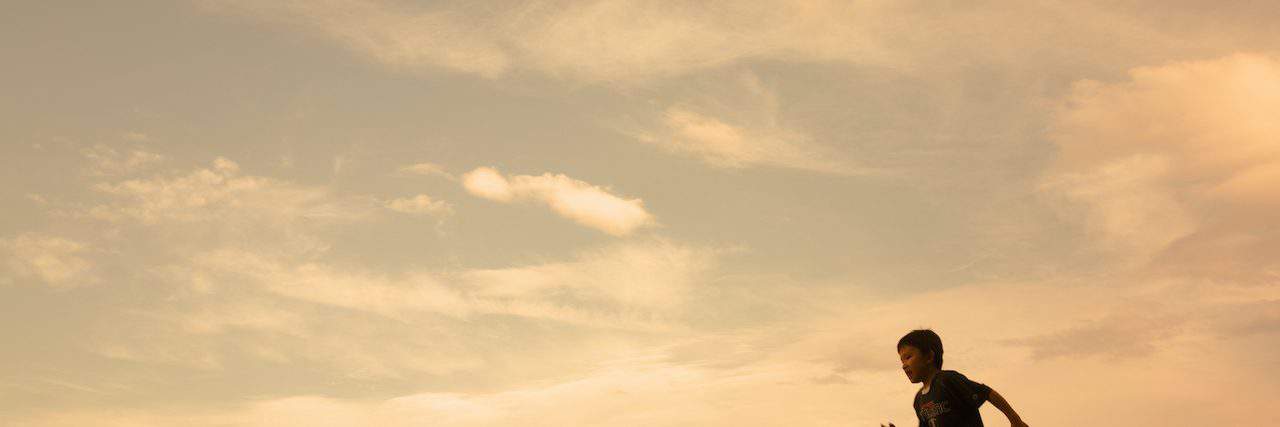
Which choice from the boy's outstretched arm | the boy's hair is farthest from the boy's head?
the boy's outstretched arm

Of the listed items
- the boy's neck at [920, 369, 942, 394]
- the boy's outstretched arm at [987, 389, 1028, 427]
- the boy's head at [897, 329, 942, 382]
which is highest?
the boy's head at [897, 329, 942, 382]

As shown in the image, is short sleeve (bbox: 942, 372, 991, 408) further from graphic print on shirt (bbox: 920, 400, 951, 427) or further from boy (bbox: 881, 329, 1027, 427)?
graphic print on shirt (bbox: 920, 400, 951, 427)

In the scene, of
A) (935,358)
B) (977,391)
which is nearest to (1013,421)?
(977,391)

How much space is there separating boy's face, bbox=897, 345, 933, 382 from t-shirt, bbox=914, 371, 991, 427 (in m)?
0.22

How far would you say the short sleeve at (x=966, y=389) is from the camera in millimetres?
11961

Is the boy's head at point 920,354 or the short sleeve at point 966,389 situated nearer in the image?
the short sleeve at point 966,389

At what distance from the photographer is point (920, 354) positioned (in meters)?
12.7

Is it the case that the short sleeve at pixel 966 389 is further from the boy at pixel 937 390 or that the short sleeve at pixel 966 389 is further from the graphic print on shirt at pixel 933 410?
the graphic print on shirt at pixel 933 410

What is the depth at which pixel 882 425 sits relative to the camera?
39.0 ft

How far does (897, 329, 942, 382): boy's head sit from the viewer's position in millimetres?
12719

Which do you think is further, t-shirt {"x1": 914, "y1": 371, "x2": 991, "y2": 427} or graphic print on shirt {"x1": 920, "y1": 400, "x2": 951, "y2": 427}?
graphic print on shirt {"x1": 920, "y1": 400, "x2": 951, "y2": 427}

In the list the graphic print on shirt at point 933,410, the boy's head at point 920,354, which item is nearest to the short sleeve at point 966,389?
the graphic print on shirt at point 933,410

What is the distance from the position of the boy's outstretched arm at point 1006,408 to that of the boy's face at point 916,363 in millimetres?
992

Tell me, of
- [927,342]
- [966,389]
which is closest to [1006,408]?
[966,389]
